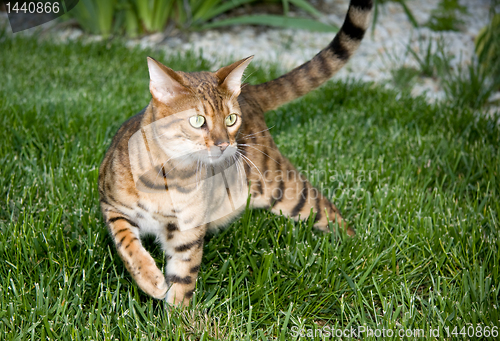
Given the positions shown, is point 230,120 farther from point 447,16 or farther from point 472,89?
point 447,16

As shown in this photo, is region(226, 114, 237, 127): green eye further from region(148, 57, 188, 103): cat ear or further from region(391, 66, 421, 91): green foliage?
region(391, 66, 421, 91): green foliage

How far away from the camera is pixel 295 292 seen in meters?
2.05

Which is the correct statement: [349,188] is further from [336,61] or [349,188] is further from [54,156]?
[54,156]

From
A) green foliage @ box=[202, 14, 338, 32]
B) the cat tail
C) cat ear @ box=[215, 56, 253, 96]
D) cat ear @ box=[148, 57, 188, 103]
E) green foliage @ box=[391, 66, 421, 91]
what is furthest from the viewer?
green foliage @ box=[202, 14, 338, 32]

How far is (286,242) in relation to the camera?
7.61ft

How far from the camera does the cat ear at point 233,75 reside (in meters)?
1.83

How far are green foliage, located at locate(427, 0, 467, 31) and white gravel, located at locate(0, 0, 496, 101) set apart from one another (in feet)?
0.31

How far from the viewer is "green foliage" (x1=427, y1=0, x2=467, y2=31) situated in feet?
19.9

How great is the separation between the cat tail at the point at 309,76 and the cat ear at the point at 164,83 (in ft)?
2.55
